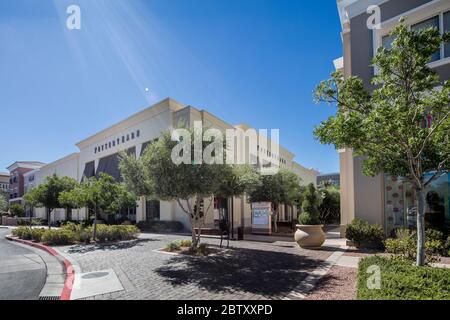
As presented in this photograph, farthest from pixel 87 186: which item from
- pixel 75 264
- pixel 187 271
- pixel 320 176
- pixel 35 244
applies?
pixel 320 176

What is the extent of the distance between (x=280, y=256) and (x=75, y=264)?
7.59 meters

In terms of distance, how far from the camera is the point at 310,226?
12211mm

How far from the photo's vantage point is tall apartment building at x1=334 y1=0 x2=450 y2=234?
37.2 ft

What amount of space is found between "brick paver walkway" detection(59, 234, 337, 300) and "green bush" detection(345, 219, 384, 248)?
3.47ft

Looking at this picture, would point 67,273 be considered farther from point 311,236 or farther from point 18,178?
point 18,178

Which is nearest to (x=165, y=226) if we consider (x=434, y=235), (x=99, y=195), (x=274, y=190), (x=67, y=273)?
(x=99, y=195)

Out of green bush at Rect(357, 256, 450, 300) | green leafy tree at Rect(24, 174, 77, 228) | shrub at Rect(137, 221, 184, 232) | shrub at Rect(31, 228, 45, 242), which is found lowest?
shrub at Rect(137, 221, 184, 232)

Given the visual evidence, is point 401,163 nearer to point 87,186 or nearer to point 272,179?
point 272,179

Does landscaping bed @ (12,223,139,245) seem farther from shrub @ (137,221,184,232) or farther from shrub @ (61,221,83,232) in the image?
shrub @ (137,221,184,232)

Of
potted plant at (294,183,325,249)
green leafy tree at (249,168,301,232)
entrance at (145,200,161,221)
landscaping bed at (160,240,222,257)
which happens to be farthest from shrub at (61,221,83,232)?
potted plant at (294,183,325,249)

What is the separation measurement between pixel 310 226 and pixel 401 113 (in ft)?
25.6

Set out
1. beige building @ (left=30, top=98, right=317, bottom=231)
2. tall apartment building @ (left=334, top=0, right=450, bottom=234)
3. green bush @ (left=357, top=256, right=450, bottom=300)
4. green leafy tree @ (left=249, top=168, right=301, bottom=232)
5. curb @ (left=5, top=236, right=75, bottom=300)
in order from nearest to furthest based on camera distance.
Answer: green bush @ (left=357, top=256, right=450, bottom=300) → curb @ (left=5, top=236, right=75, bottom=300) → tall apartment building @ (left=334, top=0, right=450, bottom=234) → green leafy tree @ (left=249, top=168, right=301, bottom=232) → beige building @ (left=30, top=98, right=317, bottom=231)
